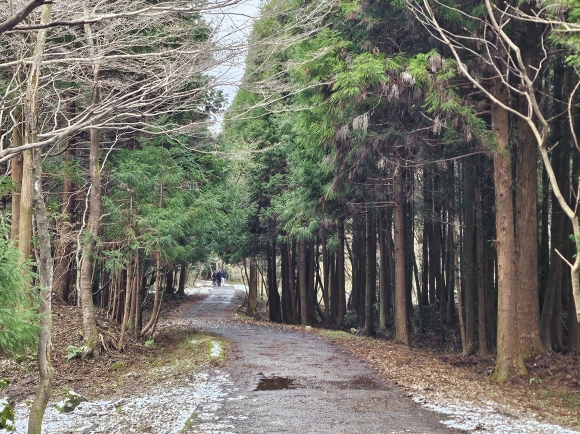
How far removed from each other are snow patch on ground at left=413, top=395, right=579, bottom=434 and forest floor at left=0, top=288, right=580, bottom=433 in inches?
0.5

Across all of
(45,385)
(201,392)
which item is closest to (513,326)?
(201,392)

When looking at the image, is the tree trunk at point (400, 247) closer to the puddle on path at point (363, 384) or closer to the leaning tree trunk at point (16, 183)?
the puddle on path at point (363, 384)

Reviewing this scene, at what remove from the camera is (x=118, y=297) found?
1468cm

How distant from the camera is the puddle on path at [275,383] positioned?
29.7ft

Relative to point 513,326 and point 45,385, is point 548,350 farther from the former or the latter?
point 45,385

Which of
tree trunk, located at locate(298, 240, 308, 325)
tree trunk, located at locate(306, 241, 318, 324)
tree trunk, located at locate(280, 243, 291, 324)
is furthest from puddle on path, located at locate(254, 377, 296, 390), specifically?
tree trunk, located at locate(280, 243, 291, 324)

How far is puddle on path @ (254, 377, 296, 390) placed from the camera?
906cm

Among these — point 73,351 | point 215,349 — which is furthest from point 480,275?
point 73,351

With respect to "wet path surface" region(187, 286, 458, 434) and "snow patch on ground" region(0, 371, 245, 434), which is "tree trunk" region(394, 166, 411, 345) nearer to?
"wet path surface" region(187, 286, 458, 434)

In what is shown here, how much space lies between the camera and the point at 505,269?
32.3ft

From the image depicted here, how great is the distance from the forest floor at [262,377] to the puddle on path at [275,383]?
0.15 meters

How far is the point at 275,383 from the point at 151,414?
2.57 meters

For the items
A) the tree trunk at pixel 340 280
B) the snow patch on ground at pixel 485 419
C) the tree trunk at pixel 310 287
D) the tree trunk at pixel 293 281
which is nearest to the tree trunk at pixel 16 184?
the snow patch on ground at pixel 485 419

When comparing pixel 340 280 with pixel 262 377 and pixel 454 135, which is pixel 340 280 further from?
pixel 262 377
